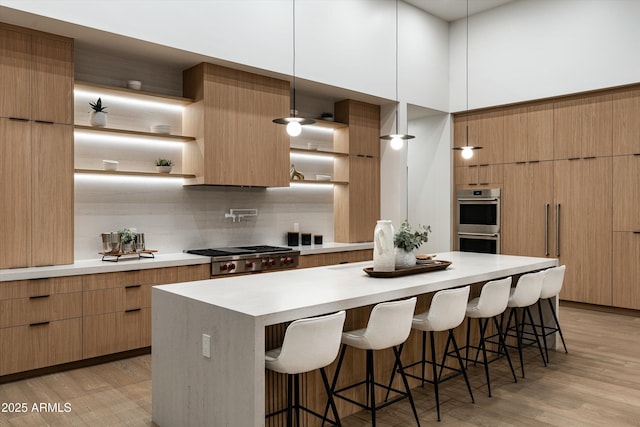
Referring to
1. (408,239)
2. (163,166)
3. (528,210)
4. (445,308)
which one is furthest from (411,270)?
(528,210)

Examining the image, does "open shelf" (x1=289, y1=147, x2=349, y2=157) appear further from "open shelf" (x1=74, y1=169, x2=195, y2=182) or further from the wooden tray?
the wooden tray

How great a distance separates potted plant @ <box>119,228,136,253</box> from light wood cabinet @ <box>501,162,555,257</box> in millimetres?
5103

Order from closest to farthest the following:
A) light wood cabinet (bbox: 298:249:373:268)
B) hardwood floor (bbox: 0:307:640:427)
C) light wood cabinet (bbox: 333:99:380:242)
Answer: hardwood floor (bbox: 0:307:640:427)
light wood cabinet (bbox: 298:249:373:268)
light wood cabinet (bbox: 333:99:380:242)

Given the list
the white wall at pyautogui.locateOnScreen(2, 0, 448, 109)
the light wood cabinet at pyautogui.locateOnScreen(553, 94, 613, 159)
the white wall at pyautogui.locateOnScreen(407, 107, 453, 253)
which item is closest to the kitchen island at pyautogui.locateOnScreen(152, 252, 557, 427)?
the white wall at pyautogui.locateOnScreen(2, 0, 448, 109)

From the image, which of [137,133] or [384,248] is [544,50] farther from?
[137,133]

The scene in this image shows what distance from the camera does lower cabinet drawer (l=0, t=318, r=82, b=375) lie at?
12.2ft

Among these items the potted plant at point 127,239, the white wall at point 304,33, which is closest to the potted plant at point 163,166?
the potted plant at point 127,239

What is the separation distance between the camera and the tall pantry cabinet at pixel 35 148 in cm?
394

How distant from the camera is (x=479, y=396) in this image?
11.5 feet

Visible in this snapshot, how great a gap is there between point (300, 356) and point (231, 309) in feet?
1.36

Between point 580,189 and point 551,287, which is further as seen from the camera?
point 580,189

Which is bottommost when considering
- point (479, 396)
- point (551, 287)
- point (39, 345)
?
point (479, 396)

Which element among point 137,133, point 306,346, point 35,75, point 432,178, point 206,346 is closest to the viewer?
point 306,346

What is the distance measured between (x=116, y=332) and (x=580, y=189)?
5.68m
